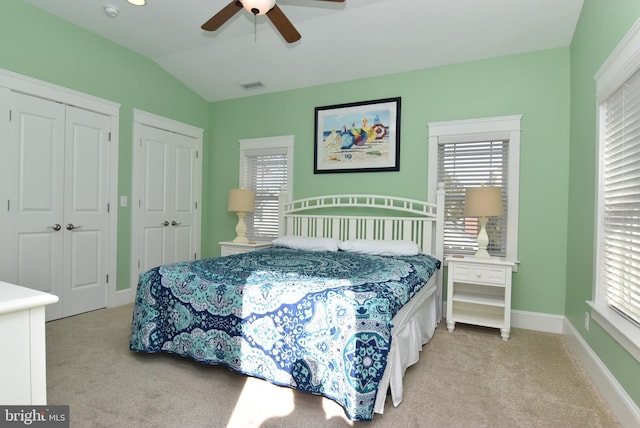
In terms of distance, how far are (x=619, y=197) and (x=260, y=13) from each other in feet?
8.24

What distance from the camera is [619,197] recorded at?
2.15 m

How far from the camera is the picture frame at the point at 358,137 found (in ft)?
13.0

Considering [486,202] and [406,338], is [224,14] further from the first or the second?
[486,202]

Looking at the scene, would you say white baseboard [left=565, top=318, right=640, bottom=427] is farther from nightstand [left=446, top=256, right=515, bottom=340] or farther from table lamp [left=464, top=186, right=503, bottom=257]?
table lamp [left=464, top=186, right=503, bottom=257]

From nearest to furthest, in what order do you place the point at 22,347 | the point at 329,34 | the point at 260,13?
1. the point at 22,347
2. the point at 260,13
3. the point at 329,34

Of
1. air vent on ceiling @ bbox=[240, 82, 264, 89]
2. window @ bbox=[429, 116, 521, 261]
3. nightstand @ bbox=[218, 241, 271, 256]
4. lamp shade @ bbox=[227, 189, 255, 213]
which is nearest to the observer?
window @ bbox=[429, 116, 521, 261]

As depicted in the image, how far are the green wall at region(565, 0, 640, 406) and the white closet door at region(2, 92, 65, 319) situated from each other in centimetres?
443

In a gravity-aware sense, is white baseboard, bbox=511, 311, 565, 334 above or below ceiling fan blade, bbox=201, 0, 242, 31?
below

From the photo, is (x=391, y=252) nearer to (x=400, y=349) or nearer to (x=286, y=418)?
(x=400, y=349)

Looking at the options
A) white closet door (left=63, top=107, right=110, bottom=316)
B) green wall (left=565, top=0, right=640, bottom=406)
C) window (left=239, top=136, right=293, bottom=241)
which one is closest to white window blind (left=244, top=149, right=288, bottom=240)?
window (left=239, top=136, right=293, bottom=241)

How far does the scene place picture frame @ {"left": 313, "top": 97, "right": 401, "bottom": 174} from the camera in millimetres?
3971

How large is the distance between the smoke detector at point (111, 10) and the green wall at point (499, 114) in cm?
188

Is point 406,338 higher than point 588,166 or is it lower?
lower

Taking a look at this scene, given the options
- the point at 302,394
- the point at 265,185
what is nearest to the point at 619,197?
the point at 302,394
